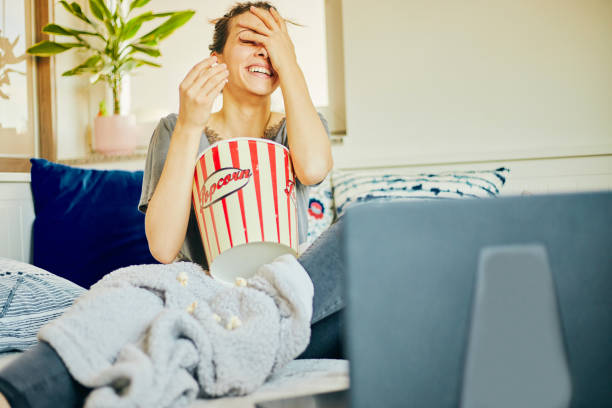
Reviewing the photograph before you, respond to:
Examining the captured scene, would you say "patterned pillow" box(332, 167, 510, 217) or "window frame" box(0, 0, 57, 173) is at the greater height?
"window frame" box(0, 0, 57, 173)

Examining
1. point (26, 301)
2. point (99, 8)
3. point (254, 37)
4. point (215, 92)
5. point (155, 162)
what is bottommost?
point (26, 301)

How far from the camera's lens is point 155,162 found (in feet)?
3.32

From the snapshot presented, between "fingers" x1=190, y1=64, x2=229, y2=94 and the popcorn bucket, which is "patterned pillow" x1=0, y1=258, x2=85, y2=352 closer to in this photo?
the popcorn bucket

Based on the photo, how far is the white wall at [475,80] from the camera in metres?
1.50

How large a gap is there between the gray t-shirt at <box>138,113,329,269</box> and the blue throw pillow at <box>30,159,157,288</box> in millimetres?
514

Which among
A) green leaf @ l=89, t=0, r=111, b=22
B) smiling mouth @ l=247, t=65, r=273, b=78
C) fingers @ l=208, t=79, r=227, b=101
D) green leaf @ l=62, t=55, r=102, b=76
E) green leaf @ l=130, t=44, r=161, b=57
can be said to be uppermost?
green leaf @ l=89, t=0, r=111, b=22

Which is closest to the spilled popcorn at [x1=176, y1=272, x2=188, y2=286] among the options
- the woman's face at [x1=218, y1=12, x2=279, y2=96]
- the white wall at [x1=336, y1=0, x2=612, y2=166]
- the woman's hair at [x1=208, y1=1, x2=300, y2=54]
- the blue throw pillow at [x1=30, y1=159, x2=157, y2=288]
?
the woman's face at [x1=218, y1=12, x2=279, y2=96]

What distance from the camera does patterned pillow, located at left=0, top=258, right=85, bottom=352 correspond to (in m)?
0.83

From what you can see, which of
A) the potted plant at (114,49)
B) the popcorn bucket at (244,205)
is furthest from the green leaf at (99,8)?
the popcorn bucket at (244,205)

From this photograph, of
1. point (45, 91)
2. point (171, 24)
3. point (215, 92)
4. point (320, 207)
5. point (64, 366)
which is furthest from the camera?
point (45, 91)

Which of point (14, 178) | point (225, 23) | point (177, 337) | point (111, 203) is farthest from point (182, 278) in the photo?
point (14, 178)

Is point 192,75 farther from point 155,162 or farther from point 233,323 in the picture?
point 233,323

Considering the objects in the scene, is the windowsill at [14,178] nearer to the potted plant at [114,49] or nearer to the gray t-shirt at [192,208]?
the potted plant at [114,49]

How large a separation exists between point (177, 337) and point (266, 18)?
2.09 feet
